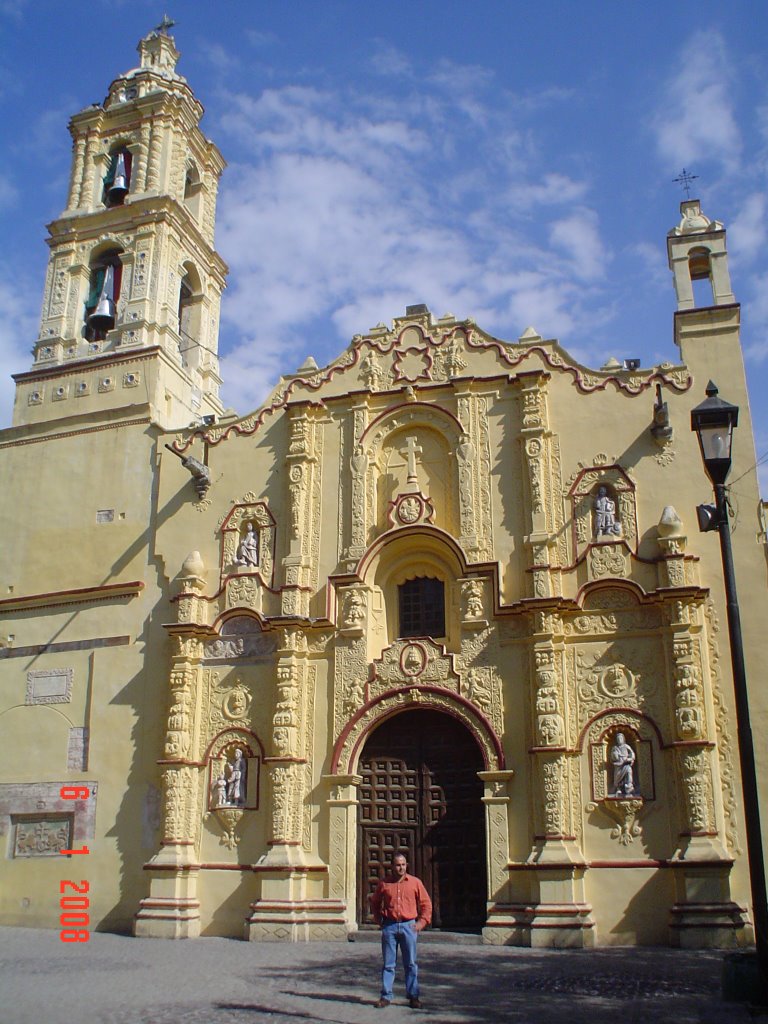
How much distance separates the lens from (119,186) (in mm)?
24750

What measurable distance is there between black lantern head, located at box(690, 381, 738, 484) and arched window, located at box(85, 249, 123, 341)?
17.1 meters

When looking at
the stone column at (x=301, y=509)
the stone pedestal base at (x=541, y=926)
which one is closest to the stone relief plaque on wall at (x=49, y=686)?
the stone column at (x=301, y=509)

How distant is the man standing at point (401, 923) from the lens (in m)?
10.2

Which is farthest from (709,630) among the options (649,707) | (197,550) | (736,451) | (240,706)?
(197,550)

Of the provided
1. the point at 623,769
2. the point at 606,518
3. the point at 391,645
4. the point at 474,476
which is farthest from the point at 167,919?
the point at 606,518

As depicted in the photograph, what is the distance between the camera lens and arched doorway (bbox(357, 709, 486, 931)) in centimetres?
1647

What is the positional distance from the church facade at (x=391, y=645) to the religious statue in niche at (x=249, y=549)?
61mm

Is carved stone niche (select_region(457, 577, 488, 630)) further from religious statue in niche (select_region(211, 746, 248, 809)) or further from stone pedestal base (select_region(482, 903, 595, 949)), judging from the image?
religious statue in niche (select_region(211, 746, 248, 809))

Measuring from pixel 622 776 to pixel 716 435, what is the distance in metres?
7.72

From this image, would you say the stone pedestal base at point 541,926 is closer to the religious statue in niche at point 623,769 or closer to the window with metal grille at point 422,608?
the religious statue in niche at point 623,769

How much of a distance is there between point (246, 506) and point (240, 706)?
4063 mm

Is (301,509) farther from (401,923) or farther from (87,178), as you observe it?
(87,178)

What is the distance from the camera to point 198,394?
24156 millimetres

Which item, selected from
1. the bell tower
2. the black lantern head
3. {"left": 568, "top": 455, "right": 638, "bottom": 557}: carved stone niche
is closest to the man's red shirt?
the black lantern head
